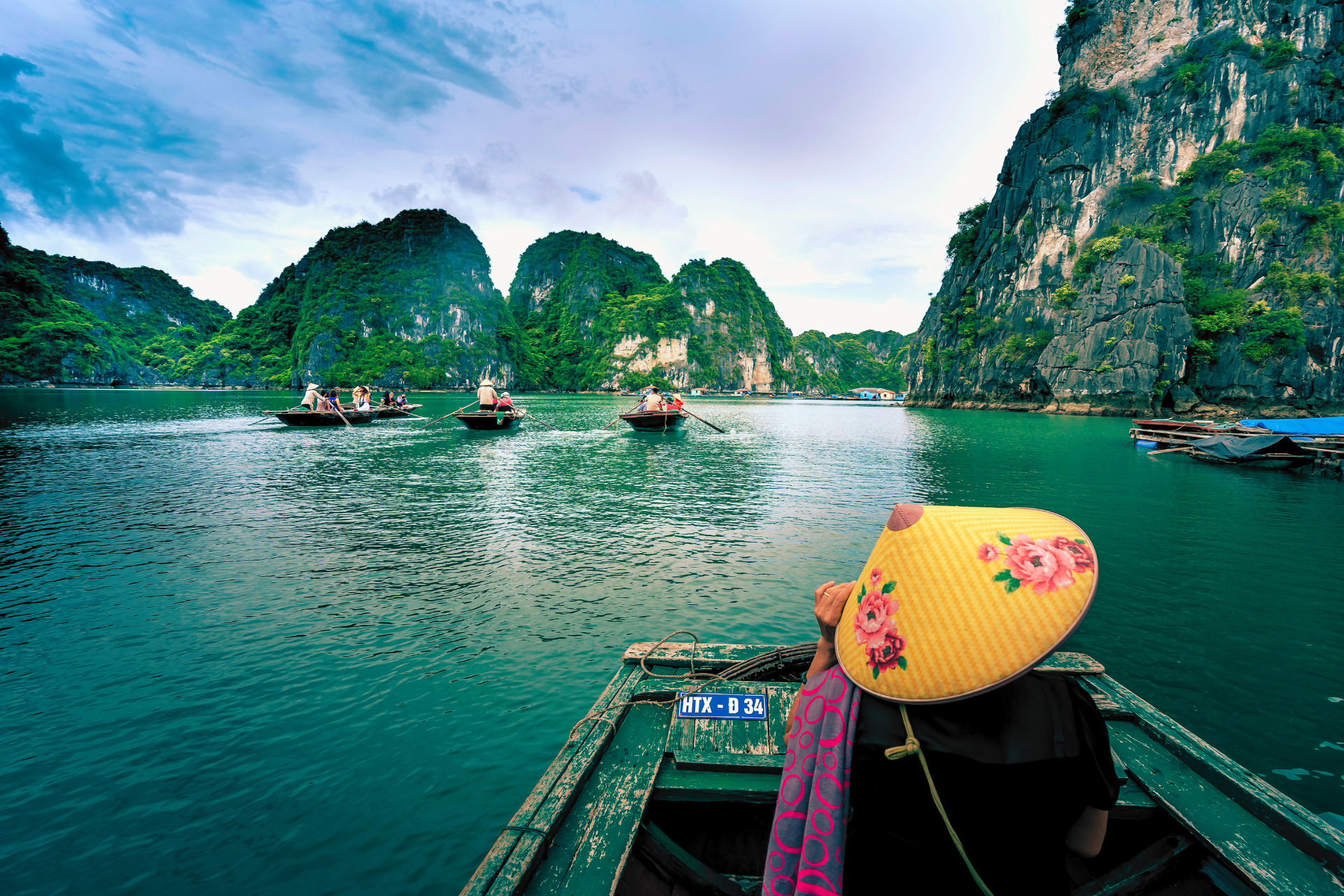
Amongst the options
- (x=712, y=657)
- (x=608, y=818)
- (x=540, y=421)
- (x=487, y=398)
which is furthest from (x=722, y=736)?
(x=540, y=421)

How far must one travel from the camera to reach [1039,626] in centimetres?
124

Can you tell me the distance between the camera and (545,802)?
2250 mm

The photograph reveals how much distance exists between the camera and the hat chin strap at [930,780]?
1.27 m

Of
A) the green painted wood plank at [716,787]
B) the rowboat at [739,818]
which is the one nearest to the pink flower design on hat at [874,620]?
the rowboat at [739,818]

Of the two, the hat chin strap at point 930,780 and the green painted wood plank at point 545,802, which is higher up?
the hat chin strap at point 930,780

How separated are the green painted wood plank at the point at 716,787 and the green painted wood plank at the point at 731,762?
1.0 inches

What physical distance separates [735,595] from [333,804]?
487cm

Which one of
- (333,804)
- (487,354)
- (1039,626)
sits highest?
(487,354)

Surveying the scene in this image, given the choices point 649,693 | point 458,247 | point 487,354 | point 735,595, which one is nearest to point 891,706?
point 649,693

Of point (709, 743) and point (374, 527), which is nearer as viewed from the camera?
point (709, 743)

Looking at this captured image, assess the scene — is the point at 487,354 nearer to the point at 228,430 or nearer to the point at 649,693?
the point at 228,430

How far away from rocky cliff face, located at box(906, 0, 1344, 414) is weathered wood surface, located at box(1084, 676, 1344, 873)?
59.0 meters

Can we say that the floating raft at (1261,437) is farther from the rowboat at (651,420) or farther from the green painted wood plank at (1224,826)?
the green painted wood plank at (1224,826)

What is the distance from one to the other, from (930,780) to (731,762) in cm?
150
